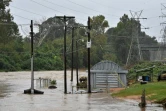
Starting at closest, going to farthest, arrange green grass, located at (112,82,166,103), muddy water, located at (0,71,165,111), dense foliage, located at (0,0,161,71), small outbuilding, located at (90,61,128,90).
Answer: muddy water, located at (0,71,165,111) → green grass, located at (112,82,166,103) → small outbuilding, located at (90,61,128,90) → dense foliage, located at (0,0,161,71)

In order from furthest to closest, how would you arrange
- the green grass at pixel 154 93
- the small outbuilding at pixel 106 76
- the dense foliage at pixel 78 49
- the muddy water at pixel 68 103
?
the dense foliage at pixel 78 49 → the small outbuilding at pixel 106 76 → the green grass at pixel 154 93 → the muddy water at pixel 68 103

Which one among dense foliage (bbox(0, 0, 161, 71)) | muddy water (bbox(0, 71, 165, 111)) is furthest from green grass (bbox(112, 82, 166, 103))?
dense foliage (bbox(0, 0, 161, 71))

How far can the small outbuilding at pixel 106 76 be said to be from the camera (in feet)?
148

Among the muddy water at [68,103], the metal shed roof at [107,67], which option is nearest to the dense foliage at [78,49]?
the metal shed roof at [107,67]

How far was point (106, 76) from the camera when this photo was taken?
149ft

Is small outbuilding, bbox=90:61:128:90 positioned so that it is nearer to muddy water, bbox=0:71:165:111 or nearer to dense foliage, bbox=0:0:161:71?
Answer: muddy water, bbox=0:71:165:111

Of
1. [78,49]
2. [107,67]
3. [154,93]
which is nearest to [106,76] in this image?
[107,67]

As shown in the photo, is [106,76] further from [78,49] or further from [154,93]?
[78,49]

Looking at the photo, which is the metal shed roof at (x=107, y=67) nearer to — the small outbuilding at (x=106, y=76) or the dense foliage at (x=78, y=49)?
the small outbuilding at (x=106, y=76)

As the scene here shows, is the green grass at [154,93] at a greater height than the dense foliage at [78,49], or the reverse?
the dense foliage at [78,49]

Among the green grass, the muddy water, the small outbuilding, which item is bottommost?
the muddy water

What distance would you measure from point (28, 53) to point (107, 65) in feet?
246

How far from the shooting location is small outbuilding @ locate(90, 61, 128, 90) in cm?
4516

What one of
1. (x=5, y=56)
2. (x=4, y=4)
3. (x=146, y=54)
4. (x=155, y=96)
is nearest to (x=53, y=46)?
(x=5, y=56)
